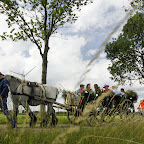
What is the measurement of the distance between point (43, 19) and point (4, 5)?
284cm

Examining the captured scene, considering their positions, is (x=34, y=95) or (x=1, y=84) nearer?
(x=1, y=84)

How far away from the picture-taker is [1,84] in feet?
21.9

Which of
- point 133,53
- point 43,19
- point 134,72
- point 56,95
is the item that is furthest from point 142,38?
point 56,95

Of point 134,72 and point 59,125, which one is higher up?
point 134,72

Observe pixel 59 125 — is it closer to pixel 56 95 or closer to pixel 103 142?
pixel 103 142

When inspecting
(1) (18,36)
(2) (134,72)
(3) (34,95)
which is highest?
(1) (18,36)

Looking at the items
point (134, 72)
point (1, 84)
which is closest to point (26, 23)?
point (1, 84)

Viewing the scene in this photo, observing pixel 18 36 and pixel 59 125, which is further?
pixel 18 36

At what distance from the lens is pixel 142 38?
23797 mm

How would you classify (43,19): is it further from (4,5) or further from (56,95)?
(56,95)

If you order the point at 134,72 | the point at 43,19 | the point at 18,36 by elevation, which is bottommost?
the point at 134,72

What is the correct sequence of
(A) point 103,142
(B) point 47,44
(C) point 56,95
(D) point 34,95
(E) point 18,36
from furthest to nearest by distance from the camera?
(E) point 18,36
(B) point 47,44
(C) point 56,95
(D) point 34,95
(A) point 103,142

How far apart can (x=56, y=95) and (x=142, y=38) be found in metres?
17.3

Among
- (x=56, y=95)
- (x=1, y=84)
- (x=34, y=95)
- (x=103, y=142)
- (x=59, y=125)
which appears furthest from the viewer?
(x=56, y=95)
